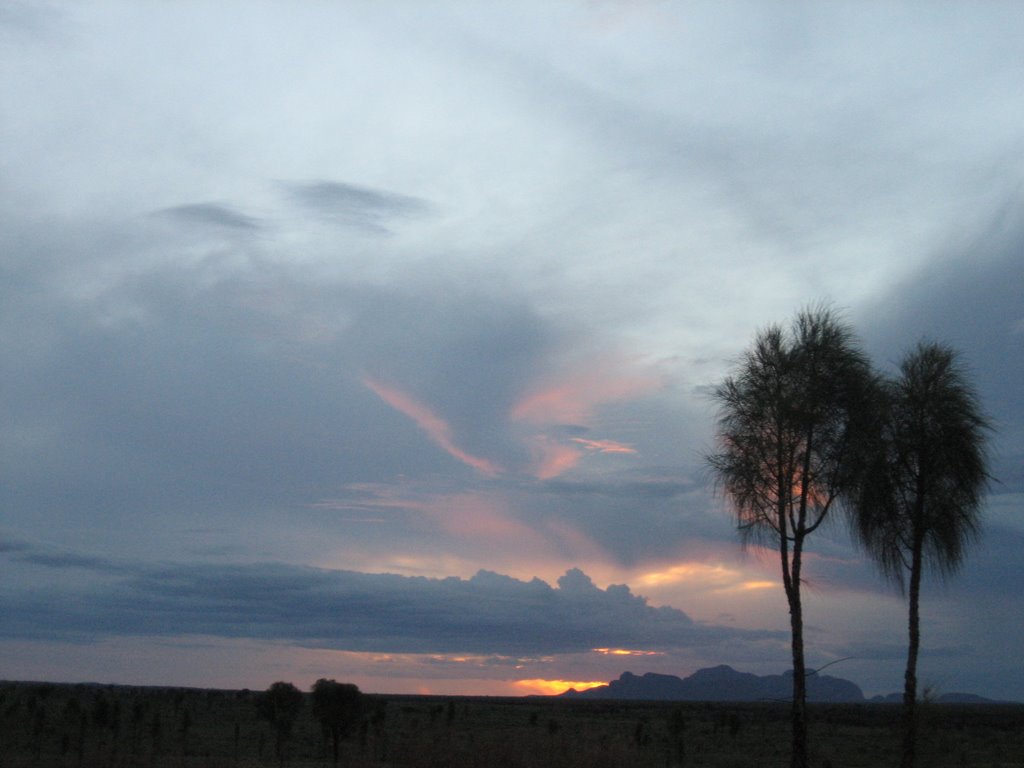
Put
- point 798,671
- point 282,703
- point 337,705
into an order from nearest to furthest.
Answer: point 798,671
point 337,705
point 282,703

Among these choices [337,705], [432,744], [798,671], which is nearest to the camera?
[798,671]

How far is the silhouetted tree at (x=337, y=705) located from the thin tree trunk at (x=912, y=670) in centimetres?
1703

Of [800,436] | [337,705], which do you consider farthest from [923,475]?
[337,705]

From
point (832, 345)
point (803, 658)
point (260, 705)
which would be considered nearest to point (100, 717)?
point (260, 705)

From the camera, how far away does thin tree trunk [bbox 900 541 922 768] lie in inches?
968

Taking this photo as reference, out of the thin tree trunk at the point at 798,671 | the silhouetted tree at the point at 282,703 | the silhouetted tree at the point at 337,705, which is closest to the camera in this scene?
the thin tree trunk at the point at 798,671

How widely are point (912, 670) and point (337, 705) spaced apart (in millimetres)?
17809

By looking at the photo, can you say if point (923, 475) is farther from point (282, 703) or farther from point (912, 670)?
point (282, 703)

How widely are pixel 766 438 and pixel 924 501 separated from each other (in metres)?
4.13

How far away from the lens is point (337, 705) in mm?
32750

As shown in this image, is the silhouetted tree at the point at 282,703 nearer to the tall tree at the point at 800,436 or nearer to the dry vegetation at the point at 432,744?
the dry vegetation at the point at 432,744

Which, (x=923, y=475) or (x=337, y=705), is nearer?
(x=923, y=475)

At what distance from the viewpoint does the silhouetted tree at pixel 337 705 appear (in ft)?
107

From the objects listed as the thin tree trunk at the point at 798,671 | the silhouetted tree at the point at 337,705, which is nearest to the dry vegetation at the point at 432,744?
the silhouetted tree at the point at 337,705
